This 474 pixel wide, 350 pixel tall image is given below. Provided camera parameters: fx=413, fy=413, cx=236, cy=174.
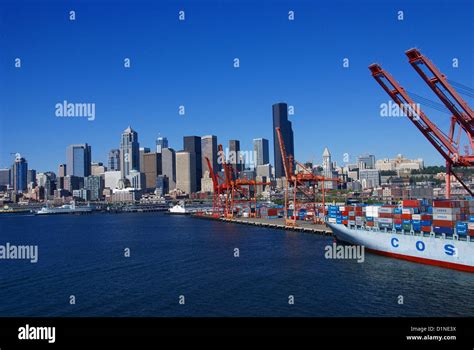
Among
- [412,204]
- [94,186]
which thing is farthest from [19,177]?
[412,204]

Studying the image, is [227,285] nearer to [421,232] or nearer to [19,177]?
[421,232]

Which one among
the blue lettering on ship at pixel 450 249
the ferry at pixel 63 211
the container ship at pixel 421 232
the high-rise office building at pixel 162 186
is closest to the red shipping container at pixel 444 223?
the container ship at pixel 421 232

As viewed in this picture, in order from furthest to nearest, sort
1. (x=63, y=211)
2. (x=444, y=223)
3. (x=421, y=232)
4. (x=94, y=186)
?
(x=94, y=186)
(x=63, y=211)
(x=421, y=232)
(x=444, y=223)

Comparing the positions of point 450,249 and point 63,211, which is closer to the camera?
point 450,249

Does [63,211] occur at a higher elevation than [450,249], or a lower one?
lower

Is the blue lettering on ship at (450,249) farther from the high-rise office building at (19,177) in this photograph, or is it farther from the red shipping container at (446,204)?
the high-rise office building at (19,177)
